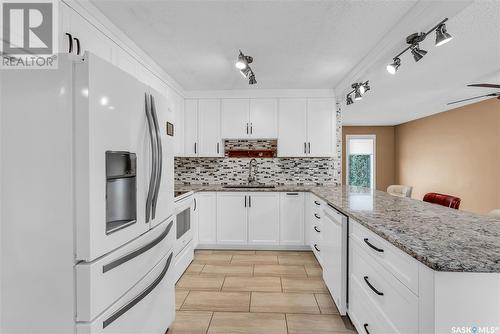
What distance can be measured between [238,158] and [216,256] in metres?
1.61

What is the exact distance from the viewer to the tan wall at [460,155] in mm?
4344

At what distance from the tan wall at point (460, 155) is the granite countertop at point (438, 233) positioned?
356 centimetres

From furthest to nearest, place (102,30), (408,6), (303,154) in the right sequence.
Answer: (303,154)
(102,30)
(408,6)

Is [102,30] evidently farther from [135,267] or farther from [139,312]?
[139,312]

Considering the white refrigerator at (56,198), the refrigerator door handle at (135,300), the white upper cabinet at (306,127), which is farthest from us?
the white upper cabinet at (306,127)

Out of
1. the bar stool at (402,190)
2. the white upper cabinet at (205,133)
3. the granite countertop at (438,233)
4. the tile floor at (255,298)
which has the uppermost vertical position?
the white upper cabinet at (205,133)

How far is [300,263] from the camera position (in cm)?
328

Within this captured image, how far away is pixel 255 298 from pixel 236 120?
8.36ft

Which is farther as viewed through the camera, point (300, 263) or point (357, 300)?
point (300, 263)

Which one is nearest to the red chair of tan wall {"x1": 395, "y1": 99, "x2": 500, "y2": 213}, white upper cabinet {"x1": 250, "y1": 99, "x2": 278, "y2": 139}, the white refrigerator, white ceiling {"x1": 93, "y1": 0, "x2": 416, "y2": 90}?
tan wall {"x1": 395, "y1": 99, "x2": 500, "y2": 213}

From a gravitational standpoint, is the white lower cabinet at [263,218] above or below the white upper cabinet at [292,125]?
below

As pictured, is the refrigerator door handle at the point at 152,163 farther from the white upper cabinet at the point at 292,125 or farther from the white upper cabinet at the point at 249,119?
the white upper cabinet at the point at 292,125

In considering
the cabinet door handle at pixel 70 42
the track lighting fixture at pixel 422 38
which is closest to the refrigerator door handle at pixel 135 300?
the cabinet door handle at pixel 70 42

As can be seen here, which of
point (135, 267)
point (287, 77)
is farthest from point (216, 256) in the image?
point (287, 77)
